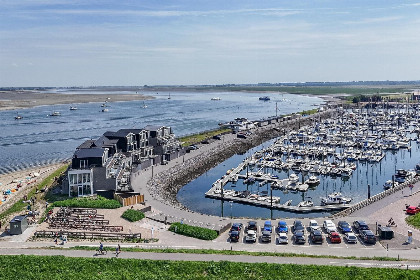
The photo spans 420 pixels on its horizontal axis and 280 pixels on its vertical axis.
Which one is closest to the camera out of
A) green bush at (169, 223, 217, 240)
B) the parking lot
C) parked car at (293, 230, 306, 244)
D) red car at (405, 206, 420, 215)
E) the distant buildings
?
the parking lot

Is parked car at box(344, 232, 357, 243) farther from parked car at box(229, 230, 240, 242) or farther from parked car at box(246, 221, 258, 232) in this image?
parked car at box(229, 230, 240, 242)

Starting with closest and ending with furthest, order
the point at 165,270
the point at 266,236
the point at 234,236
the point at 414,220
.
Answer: the point at 165,270
the point at 266,236
the point at 234,236
the point at 414,220

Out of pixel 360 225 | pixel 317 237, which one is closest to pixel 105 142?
pixel 317 237

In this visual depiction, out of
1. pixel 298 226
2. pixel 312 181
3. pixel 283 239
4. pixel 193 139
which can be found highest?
pixel 193 139

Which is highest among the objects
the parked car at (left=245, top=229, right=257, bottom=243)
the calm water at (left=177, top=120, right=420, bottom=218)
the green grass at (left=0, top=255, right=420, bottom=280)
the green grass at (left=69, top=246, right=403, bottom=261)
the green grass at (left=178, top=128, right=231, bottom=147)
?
the green grass at (left=178, top=128, right=231, bottom=147)

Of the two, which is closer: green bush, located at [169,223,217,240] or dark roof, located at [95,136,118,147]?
green bush, located at [169,223,217,240]

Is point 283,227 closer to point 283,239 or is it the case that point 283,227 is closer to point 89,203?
point 283,239

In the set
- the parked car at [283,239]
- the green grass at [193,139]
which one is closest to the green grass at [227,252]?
the parked car at [283,239]

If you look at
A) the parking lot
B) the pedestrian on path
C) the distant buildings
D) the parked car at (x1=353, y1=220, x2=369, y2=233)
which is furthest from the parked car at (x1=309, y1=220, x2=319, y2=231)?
the distant buildings
